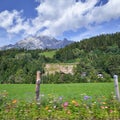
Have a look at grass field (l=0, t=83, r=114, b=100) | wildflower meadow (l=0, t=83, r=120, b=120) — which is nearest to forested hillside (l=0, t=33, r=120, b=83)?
grass field (l=0, t=83, r=114, b=100)

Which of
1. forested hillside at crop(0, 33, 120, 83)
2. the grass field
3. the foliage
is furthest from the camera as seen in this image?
forested hillside at crop(0, 33, 120, 83)

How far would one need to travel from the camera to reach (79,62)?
56.2m

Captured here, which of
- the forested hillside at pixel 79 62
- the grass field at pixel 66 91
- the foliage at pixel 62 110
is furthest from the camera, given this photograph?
the forested hillside at pixel 79 62

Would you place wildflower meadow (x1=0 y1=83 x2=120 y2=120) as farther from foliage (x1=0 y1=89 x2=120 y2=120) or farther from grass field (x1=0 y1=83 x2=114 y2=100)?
grass field (x1=0 y1=83 x2=114 y2=100)

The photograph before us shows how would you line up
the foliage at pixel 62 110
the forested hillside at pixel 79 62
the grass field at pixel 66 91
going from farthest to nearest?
the forested hillside at pixel 79 62 < the grass field at pixel 66 91 < the foliage at pixel 62 110

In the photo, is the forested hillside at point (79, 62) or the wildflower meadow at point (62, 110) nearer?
the wildflower meadow at point (62, 110)

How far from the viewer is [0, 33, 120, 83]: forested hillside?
129 ft

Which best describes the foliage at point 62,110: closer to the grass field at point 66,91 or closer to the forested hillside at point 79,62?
the grass field at point 66,91

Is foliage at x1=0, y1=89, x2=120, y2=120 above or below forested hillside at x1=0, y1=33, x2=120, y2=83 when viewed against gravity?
below

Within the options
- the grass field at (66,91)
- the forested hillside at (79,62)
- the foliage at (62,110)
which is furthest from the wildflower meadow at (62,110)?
the forested hillside at (79,62)

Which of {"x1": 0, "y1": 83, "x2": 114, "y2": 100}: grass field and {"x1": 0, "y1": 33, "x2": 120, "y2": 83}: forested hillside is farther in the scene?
{"x1": 0, "y1": 33, "x2": 120, "y2": 83}: forested hillside

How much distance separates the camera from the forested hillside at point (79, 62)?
3917cm

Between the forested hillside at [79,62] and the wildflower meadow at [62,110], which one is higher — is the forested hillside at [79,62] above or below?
above

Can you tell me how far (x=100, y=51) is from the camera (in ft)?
283
